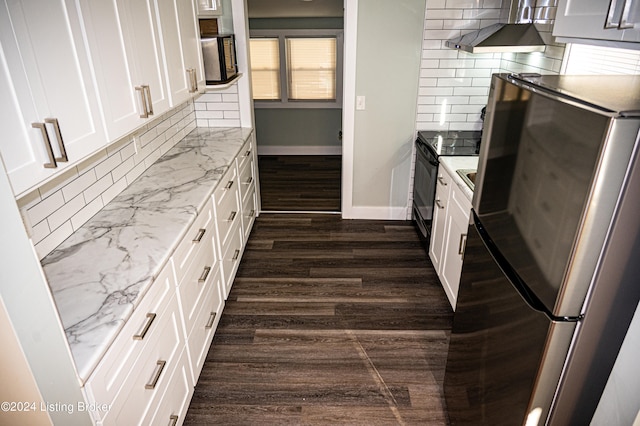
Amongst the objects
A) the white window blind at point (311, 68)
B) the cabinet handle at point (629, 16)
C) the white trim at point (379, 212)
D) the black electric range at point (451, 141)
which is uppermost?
the cabinet handle at point (629, 16)

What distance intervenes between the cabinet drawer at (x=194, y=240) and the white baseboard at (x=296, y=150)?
3.82 metres

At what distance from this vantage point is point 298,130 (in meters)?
6.04

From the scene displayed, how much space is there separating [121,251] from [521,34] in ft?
8.44

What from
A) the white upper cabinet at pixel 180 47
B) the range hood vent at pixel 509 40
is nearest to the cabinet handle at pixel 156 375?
the white upper cabinet at pixel 180 47

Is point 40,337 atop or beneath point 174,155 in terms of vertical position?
atop

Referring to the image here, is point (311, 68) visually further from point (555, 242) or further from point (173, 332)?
point (555, 242)

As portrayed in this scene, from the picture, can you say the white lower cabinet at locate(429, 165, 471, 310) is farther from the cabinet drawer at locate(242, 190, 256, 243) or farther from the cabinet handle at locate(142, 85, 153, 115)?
the cabinet handle at locate(142, 85, 153, 115)

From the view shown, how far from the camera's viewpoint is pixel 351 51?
3432 mm

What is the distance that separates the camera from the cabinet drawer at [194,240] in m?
1.88

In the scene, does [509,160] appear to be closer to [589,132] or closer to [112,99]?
[589,132]

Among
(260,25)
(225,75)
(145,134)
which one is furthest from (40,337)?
(260,25)

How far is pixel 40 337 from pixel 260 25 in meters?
5.44

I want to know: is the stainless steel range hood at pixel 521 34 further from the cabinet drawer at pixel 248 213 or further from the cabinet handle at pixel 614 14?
the cabinet drawer at pixel 248 213

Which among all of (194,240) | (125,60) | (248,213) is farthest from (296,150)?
(125,60)
